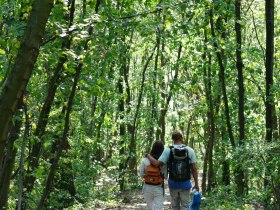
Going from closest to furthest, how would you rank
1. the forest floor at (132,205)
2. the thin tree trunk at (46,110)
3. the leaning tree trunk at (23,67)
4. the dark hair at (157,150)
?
the leaning tree trunk at (23,67), the thin tree trunk at (46,110), the dark hair at (157,150), the forest floor at (132,205)

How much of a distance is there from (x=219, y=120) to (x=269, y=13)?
694 centimetres

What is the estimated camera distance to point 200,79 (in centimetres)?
1931

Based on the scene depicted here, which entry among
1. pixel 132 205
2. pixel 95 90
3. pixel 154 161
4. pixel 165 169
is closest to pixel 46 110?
pixel 95 90

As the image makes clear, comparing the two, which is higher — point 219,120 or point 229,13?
point 229,13

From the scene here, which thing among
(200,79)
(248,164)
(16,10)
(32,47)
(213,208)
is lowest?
(213,208)

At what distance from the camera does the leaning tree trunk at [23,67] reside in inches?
81.0

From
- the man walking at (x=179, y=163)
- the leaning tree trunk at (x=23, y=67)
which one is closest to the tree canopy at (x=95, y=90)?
the leaning tree trunk at (x=23, y=67)

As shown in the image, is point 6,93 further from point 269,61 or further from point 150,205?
point 269,61

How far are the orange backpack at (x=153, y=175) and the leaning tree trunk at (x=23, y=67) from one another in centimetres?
575

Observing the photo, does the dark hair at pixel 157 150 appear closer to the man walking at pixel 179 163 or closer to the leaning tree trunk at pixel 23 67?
the man walking at pixel 179 163

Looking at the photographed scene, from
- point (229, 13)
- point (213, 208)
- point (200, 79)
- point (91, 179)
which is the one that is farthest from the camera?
point (200, 79)

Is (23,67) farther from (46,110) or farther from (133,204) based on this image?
(133,204)

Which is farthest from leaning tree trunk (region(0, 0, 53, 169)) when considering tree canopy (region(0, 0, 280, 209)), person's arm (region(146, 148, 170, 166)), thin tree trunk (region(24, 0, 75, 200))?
person's arm (region(146, 148, 170, 166))

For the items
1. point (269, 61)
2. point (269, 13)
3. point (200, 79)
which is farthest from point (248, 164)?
point (200, 79)
